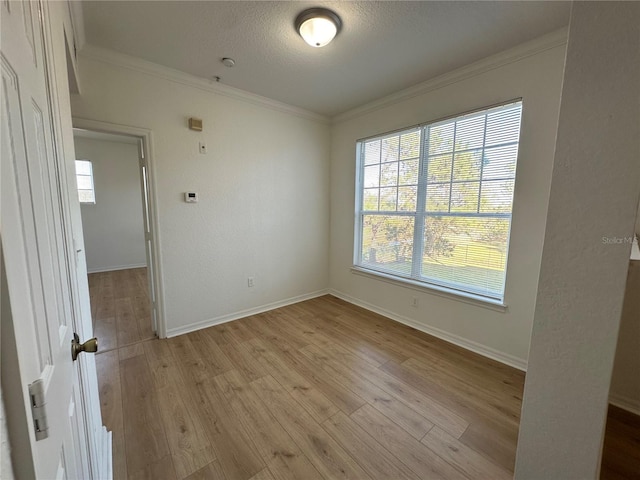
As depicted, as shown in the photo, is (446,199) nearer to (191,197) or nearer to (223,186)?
(223,186)

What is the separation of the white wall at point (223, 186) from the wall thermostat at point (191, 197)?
53mm

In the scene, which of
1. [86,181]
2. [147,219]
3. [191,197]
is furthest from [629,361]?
[86,181]

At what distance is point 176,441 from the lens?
1533 millimetres

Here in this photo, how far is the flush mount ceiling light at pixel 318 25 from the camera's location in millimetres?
1734

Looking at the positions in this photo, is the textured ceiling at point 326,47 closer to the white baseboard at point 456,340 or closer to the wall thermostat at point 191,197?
the wall thermostat at point 191,197

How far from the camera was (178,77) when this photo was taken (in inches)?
99.7

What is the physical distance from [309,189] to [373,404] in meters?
2.70

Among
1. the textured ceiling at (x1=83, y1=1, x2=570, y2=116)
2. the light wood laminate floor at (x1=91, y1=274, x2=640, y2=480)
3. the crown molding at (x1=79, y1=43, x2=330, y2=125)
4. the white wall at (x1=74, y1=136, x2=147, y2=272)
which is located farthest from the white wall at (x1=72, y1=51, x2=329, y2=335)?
the white wall at (x1=74, y1=136, x2=147, y2=272)

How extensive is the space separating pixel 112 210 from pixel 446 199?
20.4 ft

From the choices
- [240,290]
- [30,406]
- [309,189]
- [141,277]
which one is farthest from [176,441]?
[141,277]

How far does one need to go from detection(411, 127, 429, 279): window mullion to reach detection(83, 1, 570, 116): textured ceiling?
2.08 feet

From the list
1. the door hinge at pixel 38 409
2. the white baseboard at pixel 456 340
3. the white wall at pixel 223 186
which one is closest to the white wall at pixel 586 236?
the door hinge at pixel 38 409

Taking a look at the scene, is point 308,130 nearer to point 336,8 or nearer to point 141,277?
→ point 336,8

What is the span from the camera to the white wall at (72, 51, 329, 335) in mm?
2418
